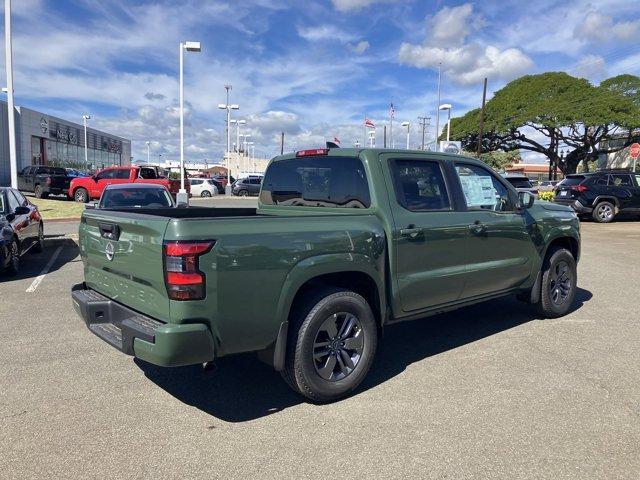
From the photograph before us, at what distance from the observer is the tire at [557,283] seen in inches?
233

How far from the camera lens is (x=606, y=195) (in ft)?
59.1

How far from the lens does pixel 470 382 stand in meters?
4.21

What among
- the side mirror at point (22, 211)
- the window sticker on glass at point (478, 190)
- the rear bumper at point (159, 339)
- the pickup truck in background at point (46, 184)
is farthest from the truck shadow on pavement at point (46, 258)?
the pickup truck in background at point (46, 184)

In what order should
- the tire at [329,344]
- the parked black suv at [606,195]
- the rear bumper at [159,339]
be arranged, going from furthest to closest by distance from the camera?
the parked black suv at [606,195] < the tire at [329,344] < the rear bumper at [159,339]

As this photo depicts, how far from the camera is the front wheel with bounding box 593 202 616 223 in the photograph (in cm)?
1811

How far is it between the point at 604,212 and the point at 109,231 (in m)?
18.4

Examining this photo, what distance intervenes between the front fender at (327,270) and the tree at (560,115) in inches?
1642

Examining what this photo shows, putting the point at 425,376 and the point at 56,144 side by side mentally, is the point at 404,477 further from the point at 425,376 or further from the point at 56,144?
the point at 56,144

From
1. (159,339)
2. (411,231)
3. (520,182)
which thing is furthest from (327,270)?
(520,182)

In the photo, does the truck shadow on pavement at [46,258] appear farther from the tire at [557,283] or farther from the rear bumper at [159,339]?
the tire at [557,283]

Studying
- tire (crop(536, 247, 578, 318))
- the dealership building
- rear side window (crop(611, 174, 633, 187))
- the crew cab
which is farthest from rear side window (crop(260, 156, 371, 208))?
the dealership building

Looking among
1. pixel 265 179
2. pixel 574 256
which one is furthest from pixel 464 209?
pixel 574 256

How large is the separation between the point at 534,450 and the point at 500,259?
7.66 ft

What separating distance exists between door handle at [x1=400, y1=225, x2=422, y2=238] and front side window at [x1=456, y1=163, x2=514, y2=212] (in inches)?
33.5
